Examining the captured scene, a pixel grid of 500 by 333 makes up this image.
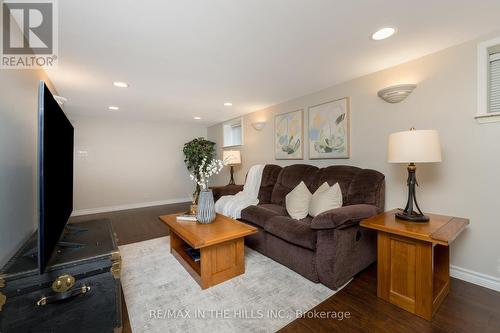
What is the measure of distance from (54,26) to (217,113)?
314cm

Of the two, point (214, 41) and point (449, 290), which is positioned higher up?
point (214, 41)

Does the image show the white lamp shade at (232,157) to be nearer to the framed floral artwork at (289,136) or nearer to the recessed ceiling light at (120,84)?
the framed floral artwork at (289,136)

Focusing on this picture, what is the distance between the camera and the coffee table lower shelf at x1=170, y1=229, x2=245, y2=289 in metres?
1.89

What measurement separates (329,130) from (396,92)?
93 cm

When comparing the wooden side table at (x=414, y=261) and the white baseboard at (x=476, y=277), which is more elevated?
the wooden side table at (x=414, y=261)

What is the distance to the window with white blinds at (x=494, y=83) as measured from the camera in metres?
1.78

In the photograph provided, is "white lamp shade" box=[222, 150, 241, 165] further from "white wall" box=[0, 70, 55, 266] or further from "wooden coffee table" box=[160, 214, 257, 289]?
"white wall" box=[0, 70, 55, 266]

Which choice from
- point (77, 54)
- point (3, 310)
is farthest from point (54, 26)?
point (3, 310)

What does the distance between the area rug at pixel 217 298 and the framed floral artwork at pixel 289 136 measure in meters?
1.87

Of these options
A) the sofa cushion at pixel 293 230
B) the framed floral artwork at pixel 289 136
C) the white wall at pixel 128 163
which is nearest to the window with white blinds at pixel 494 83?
the sofa cushion at pixel 293 230

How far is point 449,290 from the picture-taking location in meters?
1.81

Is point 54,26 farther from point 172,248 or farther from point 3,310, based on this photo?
point 172,248

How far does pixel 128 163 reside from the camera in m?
5.16

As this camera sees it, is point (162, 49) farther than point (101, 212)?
No
